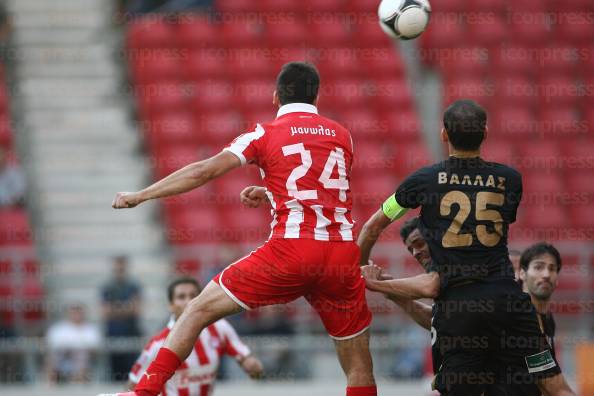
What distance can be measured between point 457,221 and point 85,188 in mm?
9718

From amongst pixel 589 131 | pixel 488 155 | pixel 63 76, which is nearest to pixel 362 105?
pixel 488 155

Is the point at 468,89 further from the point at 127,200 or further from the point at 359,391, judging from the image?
the point at 127,200

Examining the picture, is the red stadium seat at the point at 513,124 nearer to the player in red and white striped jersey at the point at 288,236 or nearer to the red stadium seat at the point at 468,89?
the red stadium seat at the point at 468,89

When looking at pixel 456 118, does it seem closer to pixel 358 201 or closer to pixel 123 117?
pixel 358 201

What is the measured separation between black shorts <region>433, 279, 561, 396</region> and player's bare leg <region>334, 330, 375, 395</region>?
601 millimetres

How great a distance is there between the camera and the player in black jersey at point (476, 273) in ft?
19.7

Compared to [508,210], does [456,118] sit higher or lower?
higher

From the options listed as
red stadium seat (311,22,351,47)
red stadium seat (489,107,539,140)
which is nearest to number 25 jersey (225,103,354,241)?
red stadium seat (489,107,539,140)

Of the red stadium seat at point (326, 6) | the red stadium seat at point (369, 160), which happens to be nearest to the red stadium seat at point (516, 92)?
the red stadium seat at point (369, 160)

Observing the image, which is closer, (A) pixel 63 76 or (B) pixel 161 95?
(B) pixel 161 95

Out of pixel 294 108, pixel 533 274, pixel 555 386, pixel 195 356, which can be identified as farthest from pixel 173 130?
pixel 555 386

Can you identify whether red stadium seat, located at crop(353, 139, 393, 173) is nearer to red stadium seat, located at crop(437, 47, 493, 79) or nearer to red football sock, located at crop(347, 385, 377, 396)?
red stadium seat, located at crop(437, 47, 493, 79)

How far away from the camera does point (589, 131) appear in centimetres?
1552

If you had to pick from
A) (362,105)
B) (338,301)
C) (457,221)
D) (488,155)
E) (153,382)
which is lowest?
(153,382)
